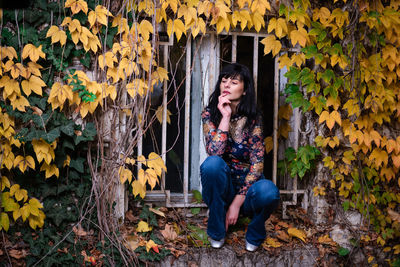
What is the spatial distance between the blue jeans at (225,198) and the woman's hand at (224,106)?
12.3 inches

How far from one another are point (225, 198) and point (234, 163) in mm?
284

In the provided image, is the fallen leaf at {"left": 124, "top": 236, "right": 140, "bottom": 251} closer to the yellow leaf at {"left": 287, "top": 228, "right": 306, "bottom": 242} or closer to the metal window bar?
the metal window bar

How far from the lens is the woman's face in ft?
9.32

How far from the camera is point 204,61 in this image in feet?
10.7

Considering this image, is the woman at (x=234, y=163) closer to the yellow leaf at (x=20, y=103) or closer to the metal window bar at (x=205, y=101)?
the metal window bar at (x=205, y=101)

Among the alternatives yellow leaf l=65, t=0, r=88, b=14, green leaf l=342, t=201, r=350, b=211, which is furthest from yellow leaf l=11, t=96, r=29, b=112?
green leaf l=342, t=201, r=350, b=211

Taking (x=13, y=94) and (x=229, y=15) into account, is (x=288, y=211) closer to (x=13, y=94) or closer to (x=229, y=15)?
(x=229, y=15)

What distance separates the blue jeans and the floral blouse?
3.8 inches

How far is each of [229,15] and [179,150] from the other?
1171 millimetres

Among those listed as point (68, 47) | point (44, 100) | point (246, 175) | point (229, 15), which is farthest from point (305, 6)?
point (44, 100)

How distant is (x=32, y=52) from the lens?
2.62 meters

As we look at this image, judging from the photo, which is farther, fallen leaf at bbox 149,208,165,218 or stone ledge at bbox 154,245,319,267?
fallen leaf at bbox 149,208,165,218

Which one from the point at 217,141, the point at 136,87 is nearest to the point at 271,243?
the point at 217,141

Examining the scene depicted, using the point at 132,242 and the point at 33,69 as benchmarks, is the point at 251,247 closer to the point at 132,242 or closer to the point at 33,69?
the point at 132,242
